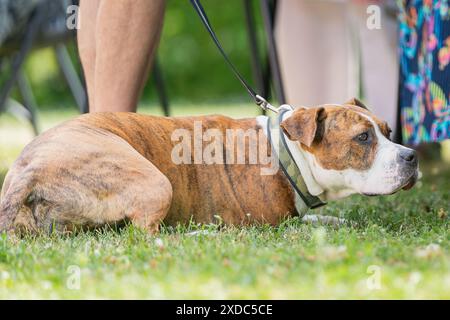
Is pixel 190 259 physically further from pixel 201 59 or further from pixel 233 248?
pixel 201 59

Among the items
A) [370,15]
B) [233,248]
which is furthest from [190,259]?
[370,15]

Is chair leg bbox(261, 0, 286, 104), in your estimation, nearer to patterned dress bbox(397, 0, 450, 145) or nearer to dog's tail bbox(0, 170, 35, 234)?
patterned dress bbox(397, 0, 450, 145)

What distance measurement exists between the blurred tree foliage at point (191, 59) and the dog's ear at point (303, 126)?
11.7 meters

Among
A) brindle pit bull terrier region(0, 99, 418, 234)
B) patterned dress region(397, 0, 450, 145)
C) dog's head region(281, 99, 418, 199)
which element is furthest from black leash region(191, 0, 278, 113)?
patterned dress region(397, 0, 450, 145)

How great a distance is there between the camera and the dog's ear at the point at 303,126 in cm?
362

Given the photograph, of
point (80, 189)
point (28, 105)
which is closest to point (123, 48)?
point (80, 189)

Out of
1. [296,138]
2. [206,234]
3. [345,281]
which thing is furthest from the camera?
[296,138]

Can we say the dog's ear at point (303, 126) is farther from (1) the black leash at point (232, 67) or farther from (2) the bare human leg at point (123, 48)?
(2) the bare human leg at point (123, 48)

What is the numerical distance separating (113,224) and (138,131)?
48cm

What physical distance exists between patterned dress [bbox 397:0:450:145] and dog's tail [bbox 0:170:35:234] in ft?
6.85

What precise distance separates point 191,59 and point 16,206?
43.2 ft

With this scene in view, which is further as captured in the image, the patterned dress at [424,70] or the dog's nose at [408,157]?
the patterned dress at [424,70]

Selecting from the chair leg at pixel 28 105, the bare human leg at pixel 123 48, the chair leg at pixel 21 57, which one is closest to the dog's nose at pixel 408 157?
the bare human leg at pixel 123 48

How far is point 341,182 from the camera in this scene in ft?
12.2
